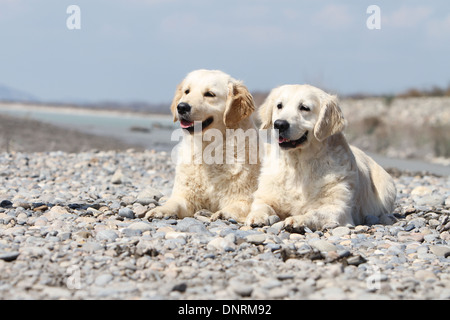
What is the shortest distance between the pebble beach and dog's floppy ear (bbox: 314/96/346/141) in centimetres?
94

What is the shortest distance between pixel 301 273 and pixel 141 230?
1631mm

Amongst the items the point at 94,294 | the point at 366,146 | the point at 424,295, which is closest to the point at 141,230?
the point at 94,294

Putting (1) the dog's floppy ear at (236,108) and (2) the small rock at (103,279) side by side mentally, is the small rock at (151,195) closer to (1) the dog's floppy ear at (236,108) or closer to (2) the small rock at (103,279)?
(1) the dog's floppy ear at (236,108)

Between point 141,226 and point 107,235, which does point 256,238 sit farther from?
point 107,235

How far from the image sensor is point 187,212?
573 cm

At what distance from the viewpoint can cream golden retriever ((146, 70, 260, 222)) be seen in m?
5.57

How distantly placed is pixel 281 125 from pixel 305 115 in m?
0.34

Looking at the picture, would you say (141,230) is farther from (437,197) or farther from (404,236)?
(437,197)

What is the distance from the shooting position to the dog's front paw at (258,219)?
17.0ft

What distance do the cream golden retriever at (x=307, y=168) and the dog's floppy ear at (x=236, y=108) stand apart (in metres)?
0.20

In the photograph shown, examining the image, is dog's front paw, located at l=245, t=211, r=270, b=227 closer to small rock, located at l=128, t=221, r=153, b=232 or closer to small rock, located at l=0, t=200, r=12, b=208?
small rock, located at l=128, t=221, r=153, b=232

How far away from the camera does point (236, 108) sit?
Result: 5668 mm
